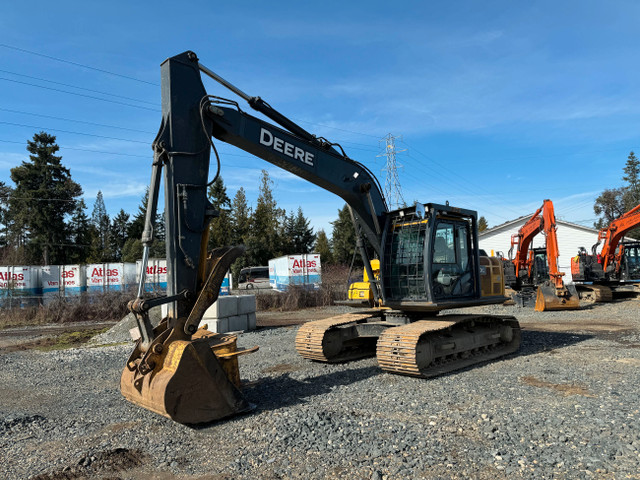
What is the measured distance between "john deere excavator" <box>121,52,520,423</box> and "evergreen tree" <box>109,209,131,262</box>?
51.6 m

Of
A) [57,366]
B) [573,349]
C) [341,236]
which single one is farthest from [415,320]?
[341,236]

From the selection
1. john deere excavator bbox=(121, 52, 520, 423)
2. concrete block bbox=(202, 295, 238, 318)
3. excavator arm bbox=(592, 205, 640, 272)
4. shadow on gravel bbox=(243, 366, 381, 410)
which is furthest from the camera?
excavator arm bbox=(592, 205, 640, 272)

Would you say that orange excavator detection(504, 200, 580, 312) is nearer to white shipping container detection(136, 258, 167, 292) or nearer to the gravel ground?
the gravel ground

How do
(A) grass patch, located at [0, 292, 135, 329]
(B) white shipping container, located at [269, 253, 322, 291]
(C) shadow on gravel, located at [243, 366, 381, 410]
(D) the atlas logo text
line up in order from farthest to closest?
(B) white shipping container, located at [269, 253, 322, 291]
(A) grass patch, located at [0, 292, 135, 329]
(D) the atlas logo text
(C) shadow on gravel, located at [243, 366, 381, 410]

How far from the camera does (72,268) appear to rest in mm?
26719

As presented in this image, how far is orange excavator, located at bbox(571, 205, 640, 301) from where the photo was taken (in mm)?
19812

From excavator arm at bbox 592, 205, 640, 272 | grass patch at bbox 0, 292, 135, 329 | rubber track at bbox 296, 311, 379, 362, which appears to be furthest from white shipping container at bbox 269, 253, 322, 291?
rubber track at bbox 296, 311, 379, 362

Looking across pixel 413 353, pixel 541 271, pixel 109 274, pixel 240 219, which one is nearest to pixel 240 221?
pixel 240 219

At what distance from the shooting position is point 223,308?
1353cm

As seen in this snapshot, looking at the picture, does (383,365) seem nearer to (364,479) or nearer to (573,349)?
(364,479)

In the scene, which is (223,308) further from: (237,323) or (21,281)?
(21,281)

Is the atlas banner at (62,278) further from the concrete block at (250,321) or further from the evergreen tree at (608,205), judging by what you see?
the evergreen tree at (608,205)

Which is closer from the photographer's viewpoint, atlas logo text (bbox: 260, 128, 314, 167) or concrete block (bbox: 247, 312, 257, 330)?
atlas logo text (bbox: 260, 128, 314, 167)

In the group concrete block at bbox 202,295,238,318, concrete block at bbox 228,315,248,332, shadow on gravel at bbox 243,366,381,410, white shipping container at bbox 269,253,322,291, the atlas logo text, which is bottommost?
shadow on gravel at bbox 243,366,381,410
